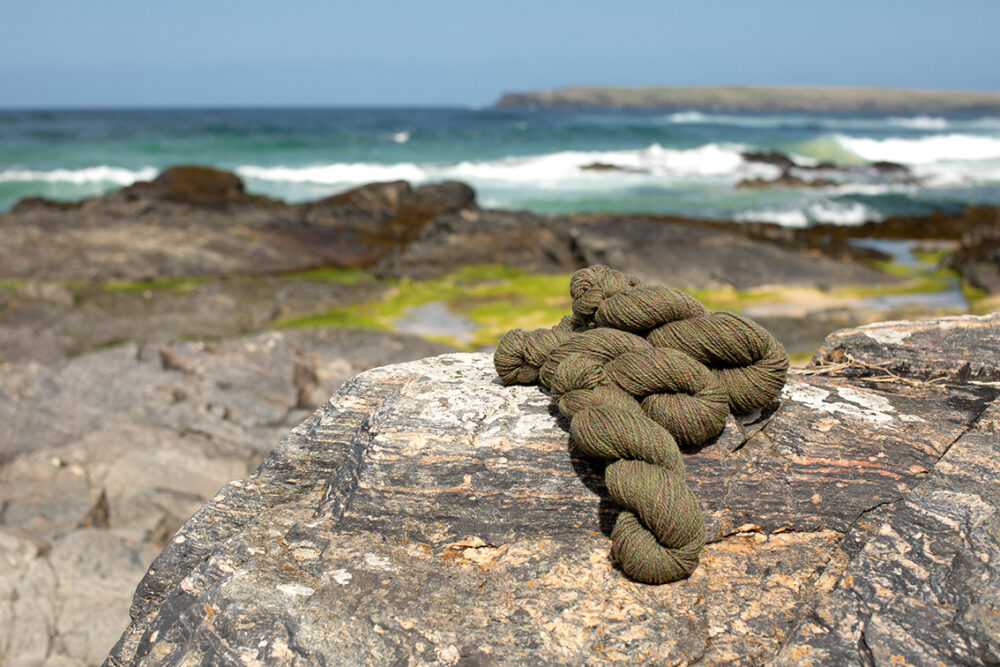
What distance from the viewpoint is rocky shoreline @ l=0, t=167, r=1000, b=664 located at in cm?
755

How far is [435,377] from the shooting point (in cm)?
409

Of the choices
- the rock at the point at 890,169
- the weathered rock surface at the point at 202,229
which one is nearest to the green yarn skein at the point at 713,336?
the weathered rock surface at the point at 202,229

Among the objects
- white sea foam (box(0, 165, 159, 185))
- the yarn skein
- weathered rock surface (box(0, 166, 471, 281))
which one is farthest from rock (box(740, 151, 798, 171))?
the yarn skein

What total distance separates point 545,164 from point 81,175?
1082 inches

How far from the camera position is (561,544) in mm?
3418

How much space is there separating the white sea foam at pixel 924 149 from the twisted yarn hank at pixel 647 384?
6750 centimetres

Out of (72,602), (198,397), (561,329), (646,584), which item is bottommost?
(72,602)

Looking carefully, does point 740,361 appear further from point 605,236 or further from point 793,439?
point 605,236

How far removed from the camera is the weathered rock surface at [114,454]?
21.4 feet

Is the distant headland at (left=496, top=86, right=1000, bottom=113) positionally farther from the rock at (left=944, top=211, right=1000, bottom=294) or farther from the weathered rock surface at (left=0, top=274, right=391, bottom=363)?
the weathered rock surface at (left=0, top=274, right=391, bottom=363)

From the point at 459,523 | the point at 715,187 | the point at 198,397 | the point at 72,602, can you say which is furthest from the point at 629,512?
the point at 715,187

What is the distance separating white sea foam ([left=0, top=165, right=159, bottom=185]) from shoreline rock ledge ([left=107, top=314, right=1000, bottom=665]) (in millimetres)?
41018

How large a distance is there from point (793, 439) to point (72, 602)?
6.20 m

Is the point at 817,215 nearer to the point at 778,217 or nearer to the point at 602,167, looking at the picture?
the point at 778,217
